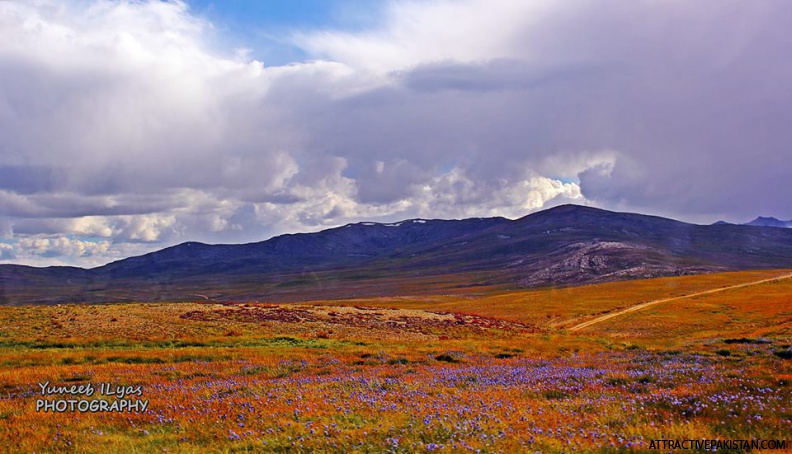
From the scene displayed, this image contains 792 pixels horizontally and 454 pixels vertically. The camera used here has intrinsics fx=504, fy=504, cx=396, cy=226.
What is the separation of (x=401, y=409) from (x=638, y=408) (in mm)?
4967

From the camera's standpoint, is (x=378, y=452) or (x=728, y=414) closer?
(x=378, y=452)

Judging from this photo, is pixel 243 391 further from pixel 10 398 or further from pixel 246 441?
pixel 10 398

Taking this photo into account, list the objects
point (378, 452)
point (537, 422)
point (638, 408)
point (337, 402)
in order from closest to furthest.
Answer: point (378, 452) → point (537, 422) → point (638, 408) → point (337, 402)

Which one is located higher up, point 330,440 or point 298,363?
point 330,440

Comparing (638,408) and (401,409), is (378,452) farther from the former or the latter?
(638,408)

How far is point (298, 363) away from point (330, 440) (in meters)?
15.2

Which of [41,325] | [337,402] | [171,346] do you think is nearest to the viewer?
[337,402]

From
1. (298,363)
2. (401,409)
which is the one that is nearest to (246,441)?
(401,409)

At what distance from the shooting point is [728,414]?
379 inches

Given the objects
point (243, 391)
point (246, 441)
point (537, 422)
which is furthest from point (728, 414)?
point (243, 391)

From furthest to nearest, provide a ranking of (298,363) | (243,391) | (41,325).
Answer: (41,325) < (298,363) < (243,391)

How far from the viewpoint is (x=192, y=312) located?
51.2m

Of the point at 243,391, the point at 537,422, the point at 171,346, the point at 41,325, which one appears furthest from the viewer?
the point at 41,325

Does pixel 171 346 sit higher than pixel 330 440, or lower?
lower
